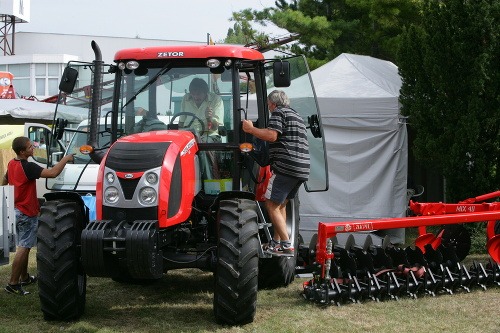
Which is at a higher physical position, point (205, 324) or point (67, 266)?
point (67, 266)

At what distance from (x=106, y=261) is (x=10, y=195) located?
→ 1.44 metres

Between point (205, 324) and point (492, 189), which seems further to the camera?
point (492, 189)

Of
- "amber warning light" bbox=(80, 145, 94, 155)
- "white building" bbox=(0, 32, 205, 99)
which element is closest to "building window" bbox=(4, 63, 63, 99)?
"white building" bbox=(0, 32, 205, 99)

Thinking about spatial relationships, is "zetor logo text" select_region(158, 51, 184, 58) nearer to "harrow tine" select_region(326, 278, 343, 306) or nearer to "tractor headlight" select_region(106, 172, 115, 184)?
"tractor headlight" select_region(106, 172, 115, 184)

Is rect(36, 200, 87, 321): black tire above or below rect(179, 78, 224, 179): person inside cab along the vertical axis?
below

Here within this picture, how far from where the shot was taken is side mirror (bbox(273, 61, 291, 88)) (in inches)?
288

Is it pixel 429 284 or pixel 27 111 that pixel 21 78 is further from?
pixel 429 284

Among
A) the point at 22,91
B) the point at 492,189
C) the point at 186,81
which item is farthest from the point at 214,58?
the point at 22,91

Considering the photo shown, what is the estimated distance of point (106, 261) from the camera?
20.4 ft

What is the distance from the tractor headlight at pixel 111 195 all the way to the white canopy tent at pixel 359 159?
6653 millimetres

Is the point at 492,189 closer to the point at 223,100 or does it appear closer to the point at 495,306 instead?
the point at 495,306

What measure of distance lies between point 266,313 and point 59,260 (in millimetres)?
1889

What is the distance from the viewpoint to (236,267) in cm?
636

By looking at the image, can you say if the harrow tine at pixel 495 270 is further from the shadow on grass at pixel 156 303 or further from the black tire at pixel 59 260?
the black tire at pixel 59 260
